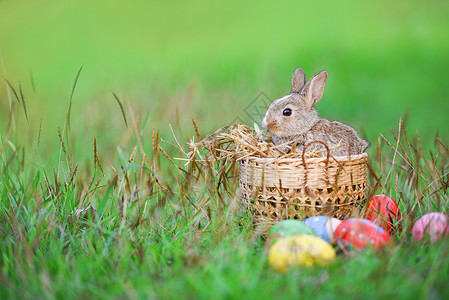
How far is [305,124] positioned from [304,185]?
1.81 ft

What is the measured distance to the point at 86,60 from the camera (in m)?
9.74

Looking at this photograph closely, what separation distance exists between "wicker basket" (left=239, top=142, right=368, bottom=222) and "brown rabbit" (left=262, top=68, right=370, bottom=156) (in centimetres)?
26

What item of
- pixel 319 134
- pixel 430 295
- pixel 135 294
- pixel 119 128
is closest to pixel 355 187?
pixel 319 134

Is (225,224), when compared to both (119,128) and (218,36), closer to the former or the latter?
(119,128)

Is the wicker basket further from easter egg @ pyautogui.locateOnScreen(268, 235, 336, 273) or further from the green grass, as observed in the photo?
easter egg @ pyautogui.locateOnScreen(268, 235, 336, 273)

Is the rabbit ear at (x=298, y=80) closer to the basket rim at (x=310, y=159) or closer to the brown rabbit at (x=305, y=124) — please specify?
the brown rabbit at (x=305, y=124)

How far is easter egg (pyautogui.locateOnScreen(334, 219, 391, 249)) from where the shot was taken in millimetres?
2680

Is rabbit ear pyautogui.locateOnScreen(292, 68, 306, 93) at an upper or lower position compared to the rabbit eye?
upper

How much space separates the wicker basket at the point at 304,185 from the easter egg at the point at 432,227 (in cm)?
48

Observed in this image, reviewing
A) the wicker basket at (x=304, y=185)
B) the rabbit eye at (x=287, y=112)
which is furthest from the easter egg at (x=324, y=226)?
the rabbit eye at (x=287, y=112)

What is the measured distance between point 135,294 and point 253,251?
864 mm

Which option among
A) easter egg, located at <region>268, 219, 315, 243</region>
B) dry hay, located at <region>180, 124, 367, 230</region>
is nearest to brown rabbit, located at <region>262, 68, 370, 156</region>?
dry hay, located at <region>180, 124, 367, 230</region>

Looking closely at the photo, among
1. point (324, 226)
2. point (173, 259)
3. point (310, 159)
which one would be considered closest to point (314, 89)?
point (310, 159)

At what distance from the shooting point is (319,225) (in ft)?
9.71
